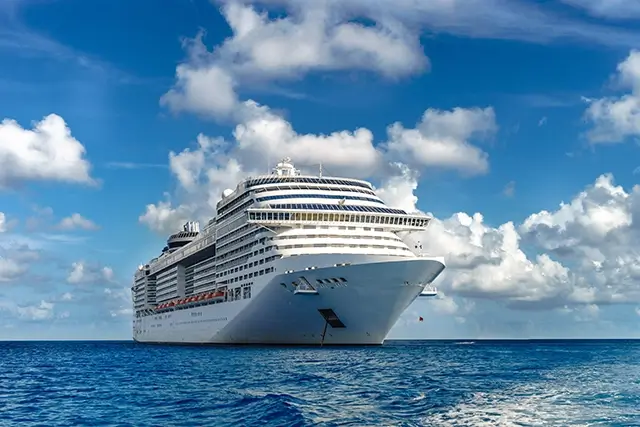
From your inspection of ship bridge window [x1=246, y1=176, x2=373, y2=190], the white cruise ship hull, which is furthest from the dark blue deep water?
ship bridge window [x1=246, y1=176, x2=373, y2=190]

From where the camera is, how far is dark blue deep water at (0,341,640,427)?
1262 inches

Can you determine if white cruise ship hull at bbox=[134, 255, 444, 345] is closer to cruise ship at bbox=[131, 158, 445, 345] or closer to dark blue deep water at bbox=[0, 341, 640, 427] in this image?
cruise ship at bbox=[131, 158, 445, 345]

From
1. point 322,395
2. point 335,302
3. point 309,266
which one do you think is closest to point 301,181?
point 309,266

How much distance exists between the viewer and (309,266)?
230ft

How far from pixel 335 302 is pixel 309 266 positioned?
4356mm

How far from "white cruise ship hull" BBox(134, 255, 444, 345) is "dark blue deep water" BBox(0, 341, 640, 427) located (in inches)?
372

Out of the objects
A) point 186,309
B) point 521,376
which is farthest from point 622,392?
point 186,309

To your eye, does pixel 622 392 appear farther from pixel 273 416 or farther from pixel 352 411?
pixel 273 416

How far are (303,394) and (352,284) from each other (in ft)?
96.8

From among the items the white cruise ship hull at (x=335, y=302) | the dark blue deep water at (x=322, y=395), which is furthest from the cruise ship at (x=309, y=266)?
the dark blue deep water at (x=322, y=395)

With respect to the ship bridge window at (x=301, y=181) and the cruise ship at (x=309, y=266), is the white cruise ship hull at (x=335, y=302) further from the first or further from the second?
the ship bridge window at (x=301, y=181)

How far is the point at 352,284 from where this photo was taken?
6769 cm

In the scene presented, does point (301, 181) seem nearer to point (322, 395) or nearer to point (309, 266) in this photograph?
point (309, 266)

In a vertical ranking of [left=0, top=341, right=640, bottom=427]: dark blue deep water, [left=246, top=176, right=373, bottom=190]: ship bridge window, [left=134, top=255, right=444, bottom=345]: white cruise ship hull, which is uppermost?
[left=246, top=176, right=373, bottom=190]: ship bridge window
